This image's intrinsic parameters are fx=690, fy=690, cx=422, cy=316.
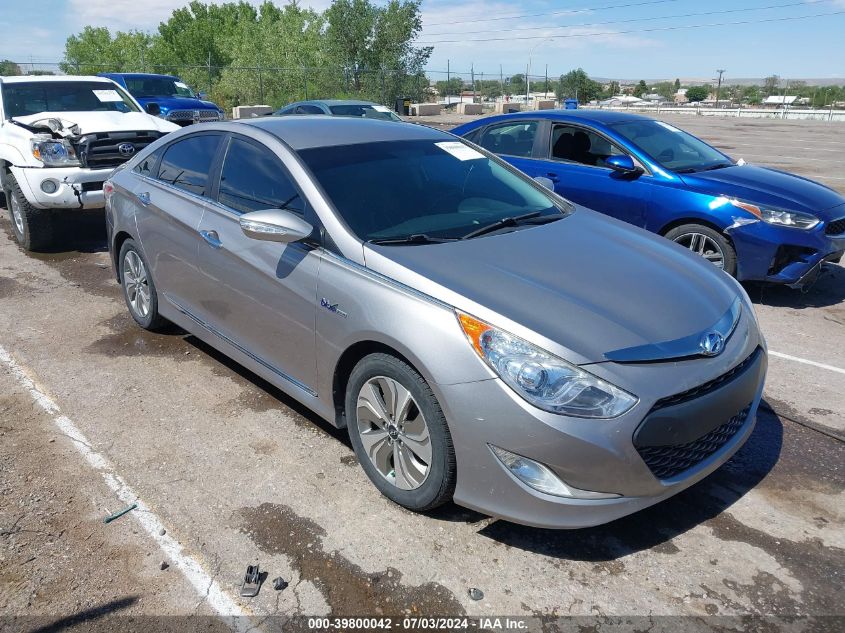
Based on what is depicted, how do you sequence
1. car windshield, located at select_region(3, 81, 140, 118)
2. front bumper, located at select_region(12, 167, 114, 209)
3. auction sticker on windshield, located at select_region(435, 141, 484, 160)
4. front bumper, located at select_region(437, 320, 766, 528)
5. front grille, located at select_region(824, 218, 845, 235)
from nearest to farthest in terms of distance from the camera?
1. front bumper, located at select_region(437, 320, 766, 528)
2. auction sticker on windshield, located at select_region(435, 141, 484, 160)
3. front grille, located at select_region(824, 218, 845, 235)
4. front bumper, located at select_region(12, 167, 114, 209)
5. car windshield, located at select_region(3, 81, 140, 118)

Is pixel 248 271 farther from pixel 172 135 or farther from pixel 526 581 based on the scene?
pixel 526 581

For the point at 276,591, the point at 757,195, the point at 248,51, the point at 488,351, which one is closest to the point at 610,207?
the point at 757,195

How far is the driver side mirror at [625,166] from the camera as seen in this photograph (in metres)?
6.44

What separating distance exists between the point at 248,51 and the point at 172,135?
39035 mm

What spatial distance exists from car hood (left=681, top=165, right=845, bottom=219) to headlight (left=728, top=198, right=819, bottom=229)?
5 centimetres

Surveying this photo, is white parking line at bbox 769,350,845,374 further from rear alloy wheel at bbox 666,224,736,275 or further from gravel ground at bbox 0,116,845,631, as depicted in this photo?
rear alloy wheel at bbox 666,224,736,275

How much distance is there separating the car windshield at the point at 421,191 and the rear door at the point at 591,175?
2461 millimetres

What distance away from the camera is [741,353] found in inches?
119

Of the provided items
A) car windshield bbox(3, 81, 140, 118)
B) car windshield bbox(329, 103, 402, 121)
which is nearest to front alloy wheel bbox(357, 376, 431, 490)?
car windshield bbox(3, 81, 140, 118)

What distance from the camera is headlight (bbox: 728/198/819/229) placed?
585 cm

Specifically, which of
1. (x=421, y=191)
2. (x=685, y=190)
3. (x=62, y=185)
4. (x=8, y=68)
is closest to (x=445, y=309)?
(x=421, y=191)

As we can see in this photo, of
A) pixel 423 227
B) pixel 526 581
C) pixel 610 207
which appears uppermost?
pixel 423 227

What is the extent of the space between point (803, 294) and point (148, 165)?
19.4 feet

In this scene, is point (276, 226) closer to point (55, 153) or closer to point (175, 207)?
point (175, 207)
